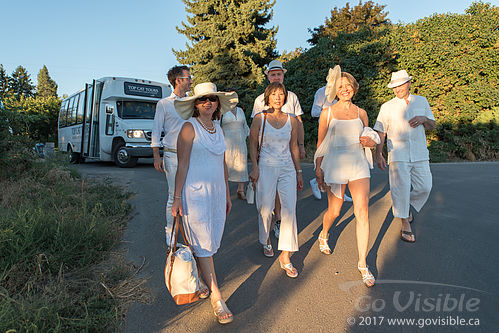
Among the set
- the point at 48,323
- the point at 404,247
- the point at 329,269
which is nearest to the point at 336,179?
the point at 329,269

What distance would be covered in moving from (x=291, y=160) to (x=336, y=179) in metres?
0.54

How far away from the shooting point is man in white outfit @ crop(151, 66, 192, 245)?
13.2ft

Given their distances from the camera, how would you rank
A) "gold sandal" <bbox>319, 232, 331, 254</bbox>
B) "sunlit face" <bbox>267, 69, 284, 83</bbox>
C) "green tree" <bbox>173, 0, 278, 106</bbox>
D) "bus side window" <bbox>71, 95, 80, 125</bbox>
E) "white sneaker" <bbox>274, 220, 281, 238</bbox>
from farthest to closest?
"green tree" <bbox>173, 0, 278, 106</bbox> < "bus side window" <bbox>71, 95, 80, 125</bbox> < "sunlit face" <bbox>267, 69, 284, 83</bbox> < "white sneaker" <bbox>274, 220, 281, 238</bbox> < "gold sandal" <bbox>319, 232, 331, 254</bbox>

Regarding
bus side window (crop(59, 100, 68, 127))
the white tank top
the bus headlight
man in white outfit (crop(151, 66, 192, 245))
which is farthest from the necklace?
bus side window (crop(59, 100, 68, 127))

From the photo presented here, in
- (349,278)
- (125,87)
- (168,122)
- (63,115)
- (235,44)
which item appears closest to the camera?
(349,278)

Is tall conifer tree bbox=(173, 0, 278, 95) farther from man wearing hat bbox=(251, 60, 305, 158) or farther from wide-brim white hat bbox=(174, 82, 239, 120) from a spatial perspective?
wide-brim white hat bbox=(174, 82, 239, 120)

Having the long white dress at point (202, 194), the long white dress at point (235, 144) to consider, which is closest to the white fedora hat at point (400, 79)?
the long white dress at point (235, 144)

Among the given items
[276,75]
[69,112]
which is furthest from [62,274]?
[69,112]

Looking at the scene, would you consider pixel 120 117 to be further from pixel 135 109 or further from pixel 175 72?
pixel 175 72

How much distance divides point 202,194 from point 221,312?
3.03 feet

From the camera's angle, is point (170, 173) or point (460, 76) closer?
point (170, 173)

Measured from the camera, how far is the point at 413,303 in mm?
2736

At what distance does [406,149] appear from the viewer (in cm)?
414

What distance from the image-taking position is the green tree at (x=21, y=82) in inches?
2586
